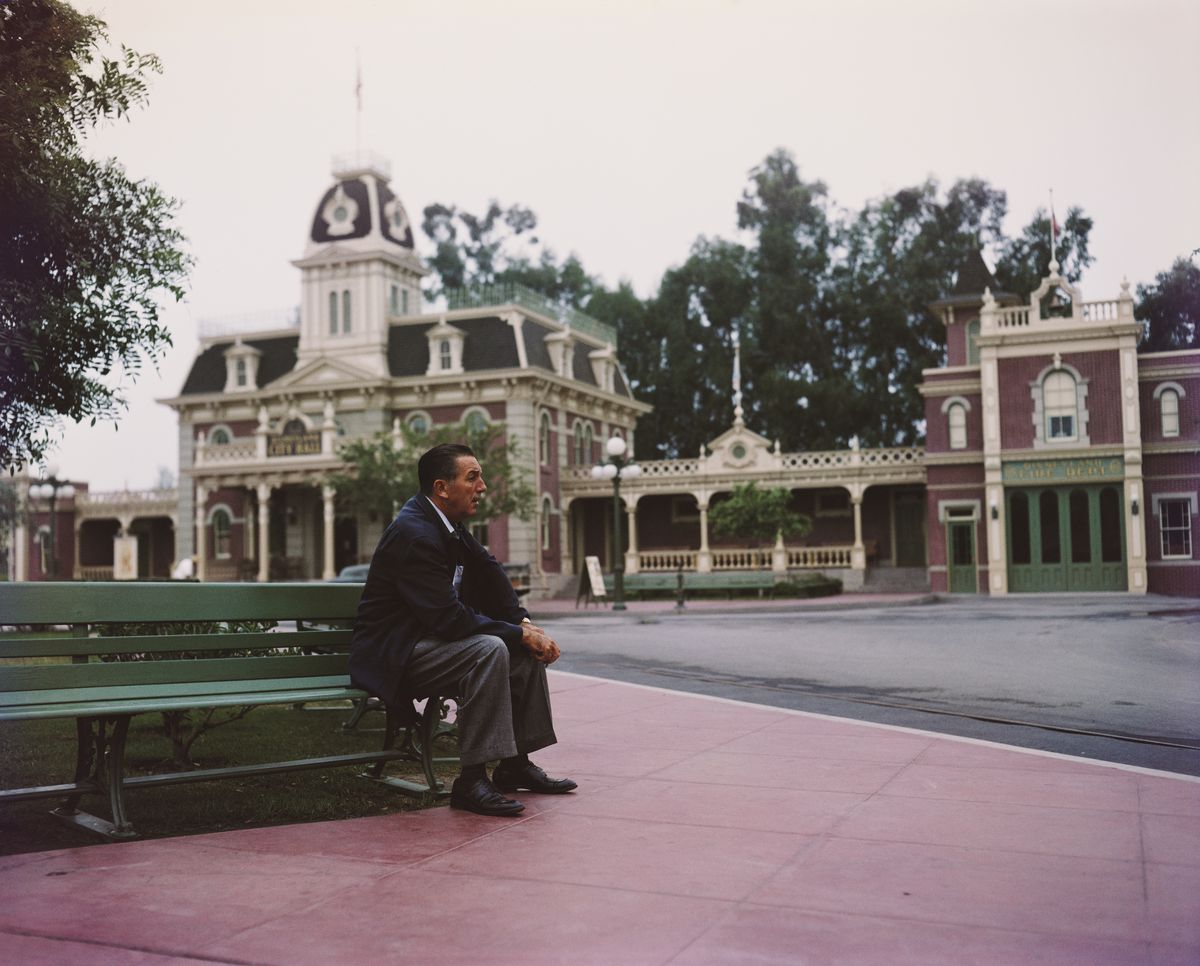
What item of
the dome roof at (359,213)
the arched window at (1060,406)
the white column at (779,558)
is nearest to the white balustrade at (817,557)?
the white column at (779,558)

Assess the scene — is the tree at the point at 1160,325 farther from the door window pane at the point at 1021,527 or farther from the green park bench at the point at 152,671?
the green park bench at the point at 152,671

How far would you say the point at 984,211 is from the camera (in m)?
51.8

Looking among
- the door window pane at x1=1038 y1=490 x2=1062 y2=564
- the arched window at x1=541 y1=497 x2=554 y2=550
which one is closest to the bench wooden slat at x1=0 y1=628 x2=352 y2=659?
the door window pane at x1=1038 y1=490 x2=1062 y2=564

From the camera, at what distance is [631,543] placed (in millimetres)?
40812

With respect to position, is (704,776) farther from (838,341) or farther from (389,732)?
(838,341)

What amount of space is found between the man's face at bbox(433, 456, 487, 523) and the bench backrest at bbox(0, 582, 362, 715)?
0.72m

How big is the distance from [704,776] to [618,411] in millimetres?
42162

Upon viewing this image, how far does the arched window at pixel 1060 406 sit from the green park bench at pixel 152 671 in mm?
30747

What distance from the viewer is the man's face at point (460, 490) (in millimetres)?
5707

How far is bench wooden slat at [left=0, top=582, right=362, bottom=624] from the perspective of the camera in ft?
15.5

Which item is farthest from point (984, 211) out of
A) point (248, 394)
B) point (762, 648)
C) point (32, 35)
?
point (32, 35)

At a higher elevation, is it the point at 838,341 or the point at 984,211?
the point at 984,211

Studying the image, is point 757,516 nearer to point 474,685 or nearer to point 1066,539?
point 1066,539

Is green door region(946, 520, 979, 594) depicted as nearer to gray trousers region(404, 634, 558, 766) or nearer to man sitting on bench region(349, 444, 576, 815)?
man sitting on bench region(349, 444, 576, 815)
